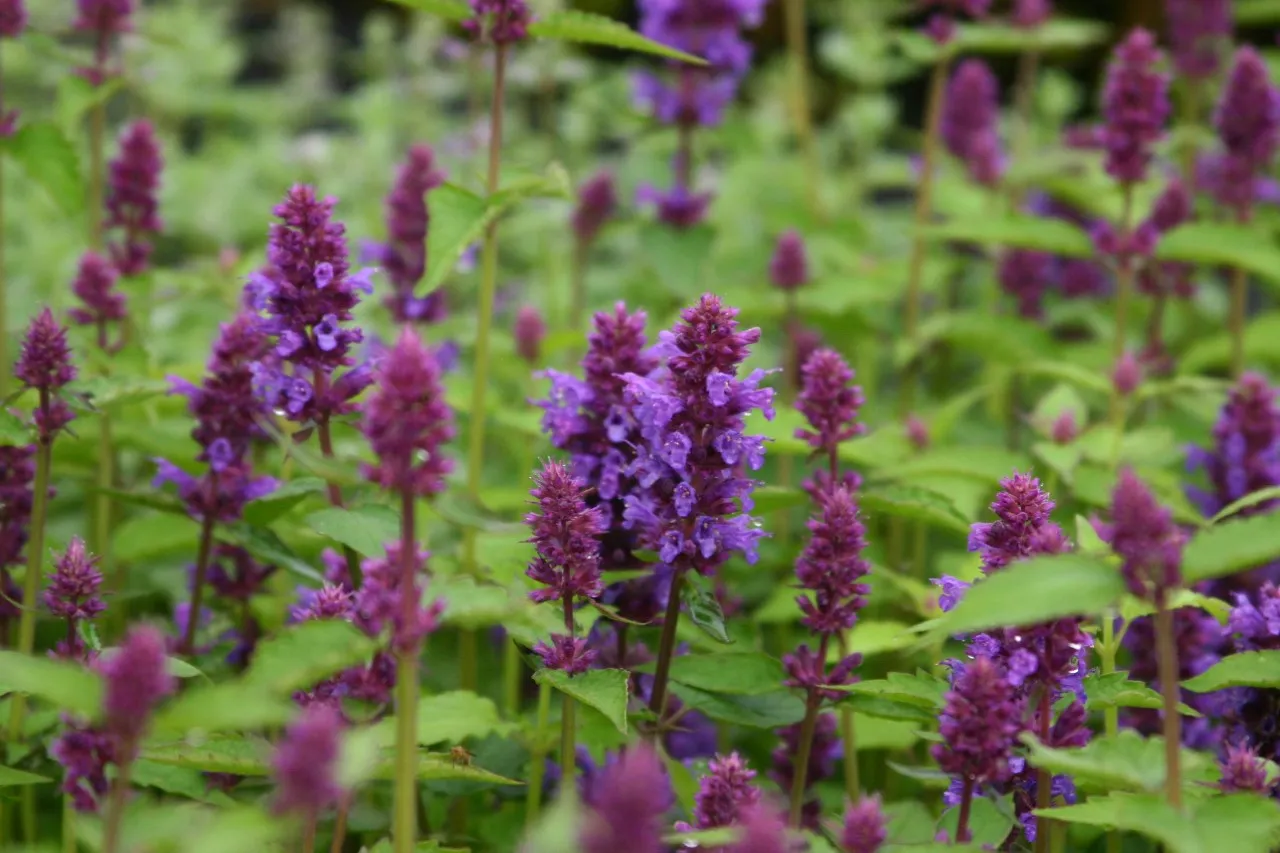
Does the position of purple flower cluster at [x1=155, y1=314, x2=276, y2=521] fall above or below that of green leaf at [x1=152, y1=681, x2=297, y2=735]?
above

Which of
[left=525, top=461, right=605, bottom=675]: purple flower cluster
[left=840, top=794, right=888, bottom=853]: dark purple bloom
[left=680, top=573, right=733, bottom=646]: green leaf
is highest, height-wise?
[left=525, top=461, right=605, bottom=675]: purple flower cluster

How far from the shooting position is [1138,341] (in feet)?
16.9

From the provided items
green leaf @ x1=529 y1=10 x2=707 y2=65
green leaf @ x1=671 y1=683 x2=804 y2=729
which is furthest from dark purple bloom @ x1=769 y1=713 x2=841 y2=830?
green leaf @ x1=529 y1=10 x2=707 y2=65

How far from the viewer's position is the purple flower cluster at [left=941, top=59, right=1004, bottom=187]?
543 centimetres

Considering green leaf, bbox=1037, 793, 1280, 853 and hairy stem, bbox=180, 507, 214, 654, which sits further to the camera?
hairy stem, bbox=180, 507, 214, 654

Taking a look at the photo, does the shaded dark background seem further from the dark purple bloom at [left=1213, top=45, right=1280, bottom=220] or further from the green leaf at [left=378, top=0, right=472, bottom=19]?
the green leaf at [left=378, top=0, right=472, bottom=19]

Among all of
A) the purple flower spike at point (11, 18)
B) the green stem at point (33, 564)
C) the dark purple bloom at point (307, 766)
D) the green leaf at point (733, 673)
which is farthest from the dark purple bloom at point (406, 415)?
the purple flower spike at point (11, 18)

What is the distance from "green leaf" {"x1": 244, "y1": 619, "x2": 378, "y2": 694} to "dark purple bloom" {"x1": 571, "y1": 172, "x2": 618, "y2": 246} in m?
3.11

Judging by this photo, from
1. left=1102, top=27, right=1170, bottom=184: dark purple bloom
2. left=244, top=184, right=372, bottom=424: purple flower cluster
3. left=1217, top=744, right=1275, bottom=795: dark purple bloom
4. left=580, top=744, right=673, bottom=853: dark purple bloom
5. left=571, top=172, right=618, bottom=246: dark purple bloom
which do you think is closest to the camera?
left=580, top=744, right=673, bottom=853: dark purple bloom

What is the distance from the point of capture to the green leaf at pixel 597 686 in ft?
6.89

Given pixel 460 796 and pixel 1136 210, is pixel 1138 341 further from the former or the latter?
pixel 460 796

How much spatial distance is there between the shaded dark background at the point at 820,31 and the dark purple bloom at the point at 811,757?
291 inches

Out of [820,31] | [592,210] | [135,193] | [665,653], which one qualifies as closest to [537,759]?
[665,653]

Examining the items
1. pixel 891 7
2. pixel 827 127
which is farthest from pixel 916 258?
pixel 827 127
